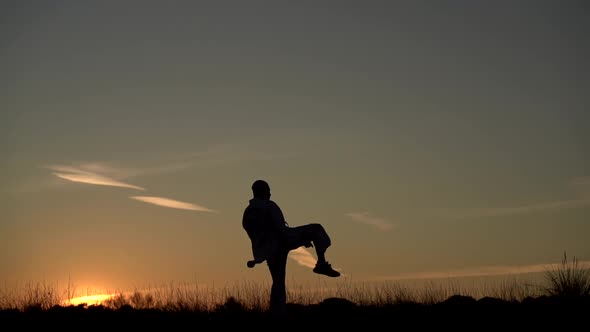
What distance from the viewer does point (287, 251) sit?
575 inches

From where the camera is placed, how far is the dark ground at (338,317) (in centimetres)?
1556

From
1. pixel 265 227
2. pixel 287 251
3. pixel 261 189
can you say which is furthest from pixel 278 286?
pixel 261 189

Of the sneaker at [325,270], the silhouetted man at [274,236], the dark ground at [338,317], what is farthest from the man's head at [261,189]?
the dark ground at [338,317]

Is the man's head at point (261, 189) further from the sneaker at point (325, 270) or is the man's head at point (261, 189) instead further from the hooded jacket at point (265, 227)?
the sneaker at point (325, 270)

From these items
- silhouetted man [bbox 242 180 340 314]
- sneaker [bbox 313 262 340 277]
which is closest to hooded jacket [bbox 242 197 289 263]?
silhouetted man [bbox 242 180 340 314]

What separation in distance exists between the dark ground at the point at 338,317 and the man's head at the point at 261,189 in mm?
2230

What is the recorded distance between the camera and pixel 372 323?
53.4 feet

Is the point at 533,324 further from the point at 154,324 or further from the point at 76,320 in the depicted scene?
the point at 76,320

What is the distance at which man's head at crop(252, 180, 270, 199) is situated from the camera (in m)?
14.5

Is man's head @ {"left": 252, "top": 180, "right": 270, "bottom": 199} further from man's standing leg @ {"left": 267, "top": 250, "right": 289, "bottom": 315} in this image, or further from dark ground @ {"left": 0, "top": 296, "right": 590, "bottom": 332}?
dark ground @ {"left": 0, "top": 296, "right": 590, "bottom": 332}

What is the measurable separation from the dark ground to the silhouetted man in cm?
70

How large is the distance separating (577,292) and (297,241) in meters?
7.73

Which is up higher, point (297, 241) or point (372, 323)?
point (297, 241)

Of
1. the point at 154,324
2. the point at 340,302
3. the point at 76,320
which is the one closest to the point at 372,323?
the point at 340,302
